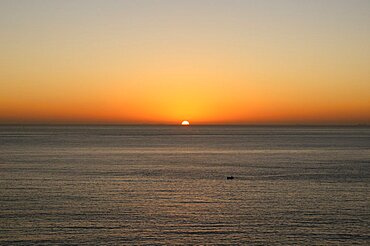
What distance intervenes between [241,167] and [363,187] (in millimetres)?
→ 22502

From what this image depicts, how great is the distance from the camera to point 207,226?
31156 millimetres

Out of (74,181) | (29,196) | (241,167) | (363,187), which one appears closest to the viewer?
(29,196)

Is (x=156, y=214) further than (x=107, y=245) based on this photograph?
Yes

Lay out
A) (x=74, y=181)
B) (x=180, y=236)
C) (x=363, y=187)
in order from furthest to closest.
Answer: (x=74, y=181) < (x=363, y=187) < (x=180, y=236)

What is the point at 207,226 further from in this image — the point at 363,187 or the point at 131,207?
the point at 363,187

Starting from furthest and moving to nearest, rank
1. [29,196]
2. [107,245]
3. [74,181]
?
1. [74,181]
2. [29,196]
3. [107,245]

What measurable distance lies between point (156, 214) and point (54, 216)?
5840mm

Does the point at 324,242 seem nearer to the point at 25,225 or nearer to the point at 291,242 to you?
the point at 291,242

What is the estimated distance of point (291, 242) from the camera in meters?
27.9

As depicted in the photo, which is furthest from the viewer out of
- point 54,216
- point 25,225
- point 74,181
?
point 74,181

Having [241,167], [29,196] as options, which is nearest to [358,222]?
[29,196]

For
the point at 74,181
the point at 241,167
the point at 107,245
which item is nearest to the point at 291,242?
the point at 107,245

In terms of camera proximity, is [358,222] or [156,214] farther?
[156,214]

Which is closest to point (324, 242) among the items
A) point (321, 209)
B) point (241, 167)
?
point (321, 209)
